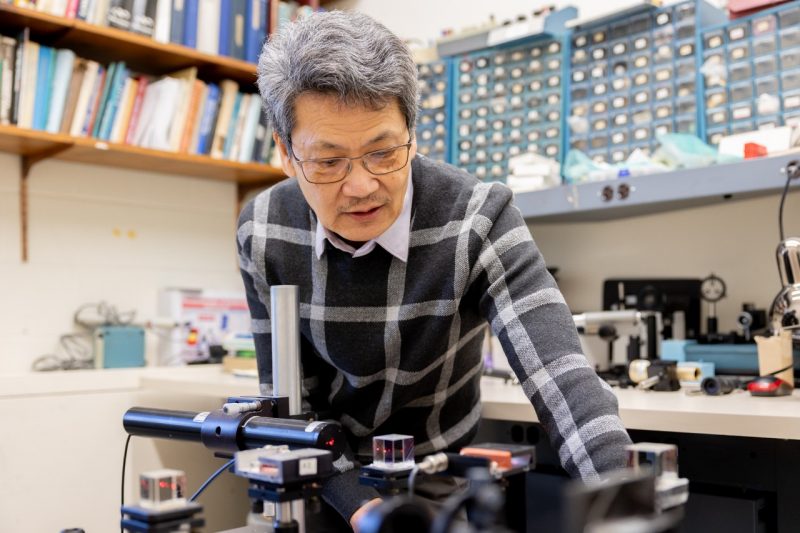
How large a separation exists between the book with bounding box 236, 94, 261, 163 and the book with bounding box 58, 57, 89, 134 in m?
0.54

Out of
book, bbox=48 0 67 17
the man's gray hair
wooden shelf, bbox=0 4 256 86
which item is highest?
book, bbox=48 0 67 17

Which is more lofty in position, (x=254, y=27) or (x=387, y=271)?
(x=254, y=27)

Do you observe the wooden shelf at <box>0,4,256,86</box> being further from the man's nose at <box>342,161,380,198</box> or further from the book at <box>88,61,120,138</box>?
the man's nose at <box>342,161,380,198</box>


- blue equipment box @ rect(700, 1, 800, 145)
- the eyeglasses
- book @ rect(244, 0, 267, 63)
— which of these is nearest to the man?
the eyeglasses

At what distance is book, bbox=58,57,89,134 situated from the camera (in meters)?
2.25

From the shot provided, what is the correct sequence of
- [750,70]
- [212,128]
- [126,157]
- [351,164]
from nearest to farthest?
1. [351,164]
2. [750,70]
3. [126,157]
4. [212,128]

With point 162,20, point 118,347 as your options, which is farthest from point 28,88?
point 118,347

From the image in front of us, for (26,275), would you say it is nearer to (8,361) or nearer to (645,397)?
(8,361)

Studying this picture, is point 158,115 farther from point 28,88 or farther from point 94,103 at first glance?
point 28,88

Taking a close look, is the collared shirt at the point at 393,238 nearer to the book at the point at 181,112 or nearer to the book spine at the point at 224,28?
the book at the point at 181,112

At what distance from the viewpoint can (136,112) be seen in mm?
2408

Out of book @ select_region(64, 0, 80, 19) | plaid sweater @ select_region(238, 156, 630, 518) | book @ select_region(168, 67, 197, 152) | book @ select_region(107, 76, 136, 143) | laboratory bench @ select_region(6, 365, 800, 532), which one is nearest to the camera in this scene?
plaid sweater @ select_region(238, 156, 630, 518)

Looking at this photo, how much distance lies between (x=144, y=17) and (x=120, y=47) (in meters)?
0.12

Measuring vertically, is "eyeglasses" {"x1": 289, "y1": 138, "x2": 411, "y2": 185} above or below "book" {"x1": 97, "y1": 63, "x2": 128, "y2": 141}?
below
